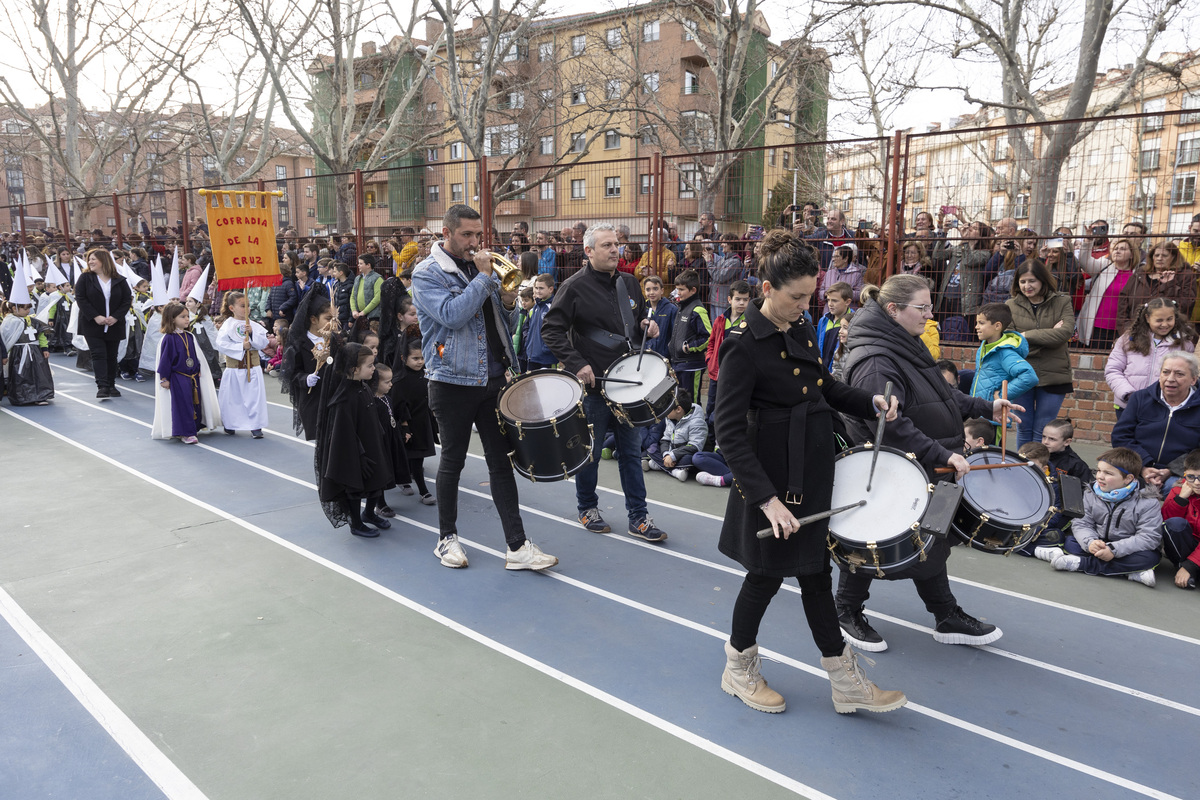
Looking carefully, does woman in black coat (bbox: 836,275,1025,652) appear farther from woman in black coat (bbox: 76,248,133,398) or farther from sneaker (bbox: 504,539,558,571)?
woman in black coat (bbox: 76,248,133,398)

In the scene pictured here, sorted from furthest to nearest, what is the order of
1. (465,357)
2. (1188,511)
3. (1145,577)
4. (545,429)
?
(1188,511), (1145,577), (465,357), (545,429)

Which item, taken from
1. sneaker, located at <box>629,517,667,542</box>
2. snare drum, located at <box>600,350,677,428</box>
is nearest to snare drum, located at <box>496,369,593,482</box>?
snare drum, located at <box>600,350,677,428</box>

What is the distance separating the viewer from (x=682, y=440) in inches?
304

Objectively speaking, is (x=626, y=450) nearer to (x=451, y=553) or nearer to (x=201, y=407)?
(x=451, y=553)

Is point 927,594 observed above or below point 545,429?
below

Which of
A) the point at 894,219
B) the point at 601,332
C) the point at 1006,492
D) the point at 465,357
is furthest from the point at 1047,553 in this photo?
the point at 894,219

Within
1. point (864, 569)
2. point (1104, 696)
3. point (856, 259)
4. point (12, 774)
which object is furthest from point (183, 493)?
point (856, 259)

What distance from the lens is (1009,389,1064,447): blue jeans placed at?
7.15 m

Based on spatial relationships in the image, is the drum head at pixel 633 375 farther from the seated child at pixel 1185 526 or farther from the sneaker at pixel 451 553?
the seated child at pixel 1185 526

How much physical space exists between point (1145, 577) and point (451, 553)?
14.4 ft

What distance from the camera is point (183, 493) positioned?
22.2ft

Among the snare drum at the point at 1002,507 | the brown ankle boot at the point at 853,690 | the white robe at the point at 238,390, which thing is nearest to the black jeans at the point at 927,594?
the snare drum at the point at 1002,507

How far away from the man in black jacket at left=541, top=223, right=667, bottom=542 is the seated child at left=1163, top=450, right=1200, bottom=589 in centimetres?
329

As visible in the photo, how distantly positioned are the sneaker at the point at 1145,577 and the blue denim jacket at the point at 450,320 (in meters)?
4.31
